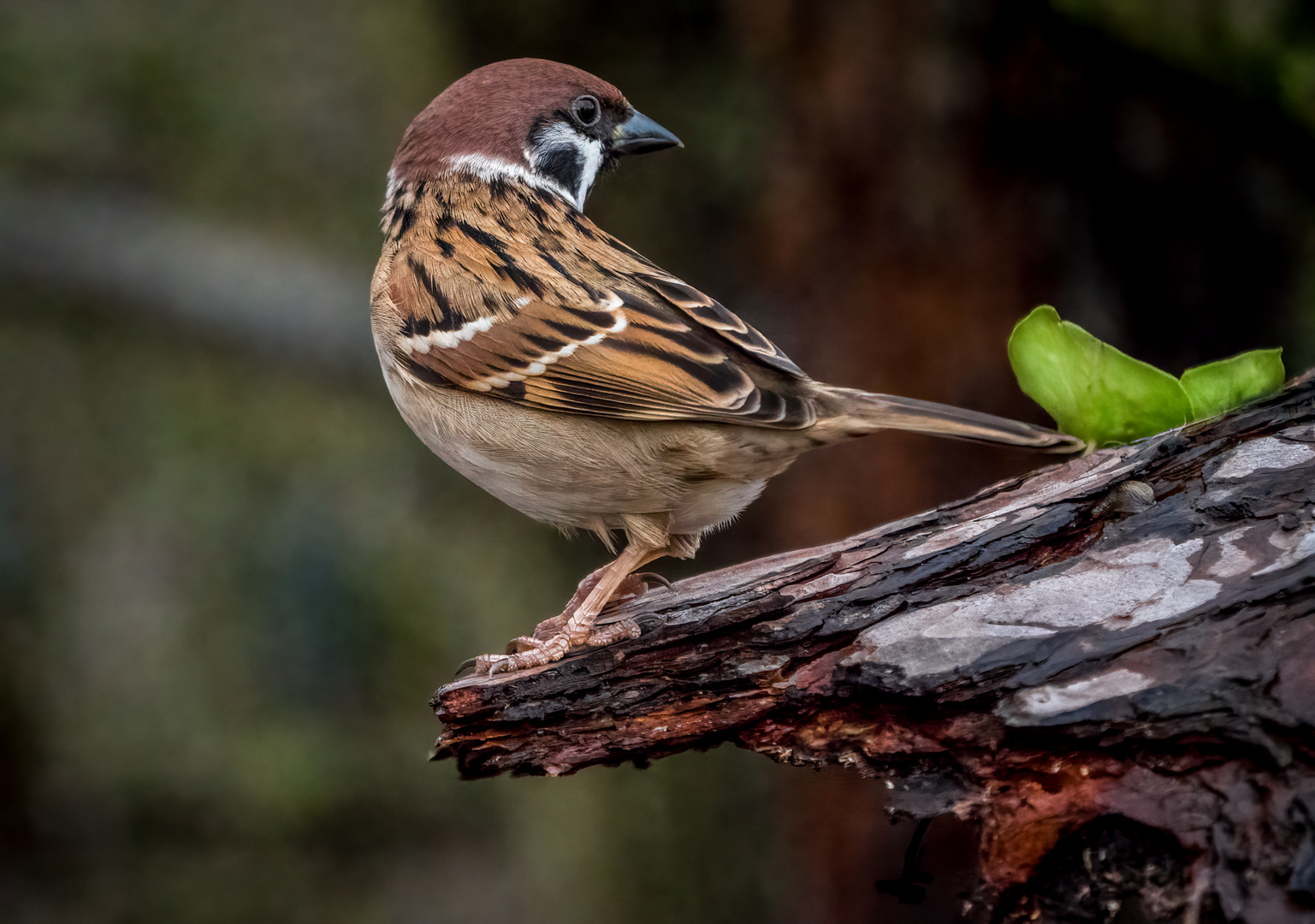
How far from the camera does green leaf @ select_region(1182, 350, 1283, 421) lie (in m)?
3.18

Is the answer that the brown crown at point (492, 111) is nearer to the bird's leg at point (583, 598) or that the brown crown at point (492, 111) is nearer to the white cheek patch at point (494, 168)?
the white cheek patch at point (494, 168)

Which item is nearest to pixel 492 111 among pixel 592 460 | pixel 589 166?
pixel 589 166

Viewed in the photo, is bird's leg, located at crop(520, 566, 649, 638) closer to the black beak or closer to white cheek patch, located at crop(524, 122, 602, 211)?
white cheek patch, located at crop(524, 122, 602, 211)

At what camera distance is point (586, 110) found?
4473mm

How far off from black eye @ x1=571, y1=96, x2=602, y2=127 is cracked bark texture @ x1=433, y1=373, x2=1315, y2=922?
6.75 ft

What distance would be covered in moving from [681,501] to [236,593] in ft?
16.4

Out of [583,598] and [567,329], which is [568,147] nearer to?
[567,329]

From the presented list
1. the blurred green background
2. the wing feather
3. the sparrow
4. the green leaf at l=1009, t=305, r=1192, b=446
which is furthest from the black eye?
the green leaf at l=1009, t=305, r=1192, b=446

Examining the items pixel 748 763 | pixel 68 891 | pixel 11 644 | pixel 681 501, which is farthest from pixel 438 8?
pixel 68 891

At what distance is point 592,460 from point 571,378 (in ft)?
0.87

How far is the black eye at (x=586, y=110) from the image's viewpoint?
445 centimetres

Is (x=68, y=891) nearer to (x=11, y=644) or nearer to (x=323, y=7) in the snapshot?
(x=11, y=644)

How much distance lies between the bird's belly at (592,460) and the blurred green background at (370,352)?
3.22 ft

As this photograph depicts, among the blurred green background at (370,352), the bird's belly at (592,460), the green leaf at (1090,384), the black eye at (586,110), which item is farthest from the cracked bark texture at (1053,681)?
the black eye at (586,110)
